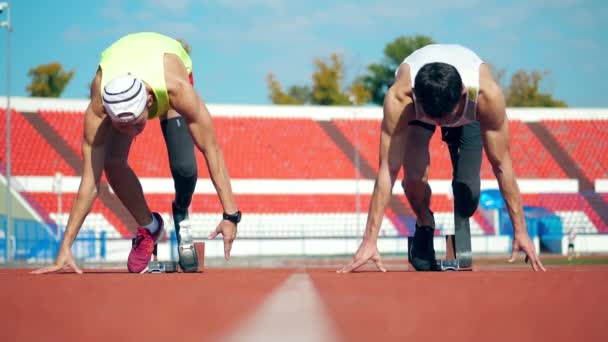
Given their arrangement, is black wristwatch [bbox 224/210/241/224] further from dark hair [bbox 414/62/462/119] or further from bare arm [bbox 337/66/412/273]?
dark hair [bbox 414/62/462/119]

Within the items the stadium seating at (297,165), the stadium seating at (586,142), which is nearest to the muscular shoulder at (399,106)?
the stadium seating at (297,165)

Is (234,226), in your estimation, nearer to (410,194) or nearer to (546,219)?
(410,194)

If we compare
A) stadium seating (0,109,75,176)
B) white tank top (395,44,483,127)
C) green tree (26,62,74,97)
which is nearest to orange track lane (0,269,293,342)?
white tank top (395,44,483,127)

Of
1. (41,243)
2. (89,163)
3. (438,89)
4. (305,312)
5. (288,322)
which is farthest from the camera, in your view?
(41,243)

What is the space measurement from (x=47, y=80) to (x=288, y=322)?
79135mm

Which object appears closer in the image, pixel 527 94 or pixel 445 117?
pixel 445 117

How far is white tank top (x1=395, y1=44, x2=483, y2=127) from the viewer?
6.66 metres

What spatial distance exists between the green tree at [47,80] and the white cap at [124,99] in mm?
74557

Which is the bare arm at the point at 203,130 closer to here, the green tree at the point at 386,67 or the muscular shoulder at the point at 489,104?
the muscular shoulder at the point at 489,104

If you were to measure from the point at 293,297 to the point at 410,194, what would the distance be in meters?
4.72

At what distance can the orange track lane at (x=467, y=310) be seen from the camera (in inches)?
109

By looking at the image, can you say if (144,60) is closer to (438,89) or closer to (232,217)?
(232,217)

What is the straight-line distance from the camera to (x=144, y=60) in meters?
6.95

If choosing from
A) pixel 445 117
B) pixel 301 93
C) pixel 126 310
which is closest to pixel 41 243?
pixel 445 117
